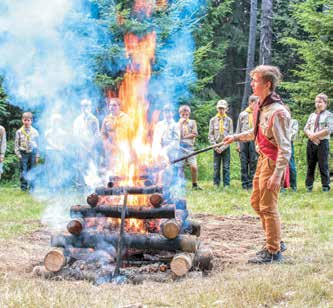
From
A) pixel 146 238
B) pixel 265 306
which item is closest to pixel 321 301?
pixel 265 306

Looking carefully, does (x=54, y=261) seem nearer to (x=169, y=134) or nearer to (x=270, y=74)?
(x=270, y=74)

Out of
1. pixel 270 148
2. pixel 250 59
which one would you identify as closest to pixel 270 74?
pixel 270 148

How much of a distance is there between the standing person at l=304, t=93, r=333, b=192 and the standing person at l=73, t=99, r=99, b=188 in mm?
5311

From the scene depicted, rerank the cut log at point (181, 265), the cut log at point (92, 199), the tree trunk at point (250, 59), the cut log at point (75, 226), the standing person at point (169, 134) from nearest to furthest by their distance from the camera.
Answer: the cut log at point (181, 265)
the cut log at point (75, 226)
the cut log at point (92, 199)
the standing person at point (169, 134)
the tree trunk at point (250, 59)

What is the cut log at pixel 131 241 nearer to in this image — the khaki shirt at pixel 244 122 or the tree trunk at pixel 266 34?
the khaki shirt at pixel 244 122

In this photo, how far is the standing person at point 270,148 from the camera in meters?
5.96

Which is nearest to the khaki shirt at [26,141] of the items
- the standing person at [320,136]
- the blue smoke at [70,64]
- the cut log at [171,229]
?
the blue smoke at [70,64]

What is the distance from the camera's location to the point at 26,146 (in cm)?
1457

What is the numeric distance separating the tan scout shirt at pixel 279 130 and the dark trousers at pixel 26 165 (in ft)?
32.5

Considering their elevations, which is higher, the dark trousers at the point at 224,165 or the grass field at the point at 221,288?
the dark trousers at the point at 224,165

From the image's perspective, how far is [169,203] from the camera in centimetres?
684

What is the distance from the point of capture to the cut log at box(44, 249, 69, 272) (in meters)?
6.02

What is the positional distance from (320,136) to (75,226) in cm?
811

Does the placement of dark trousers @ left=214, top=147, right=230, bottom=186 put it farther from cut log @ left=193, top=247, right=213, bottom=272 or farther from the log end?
the log end
